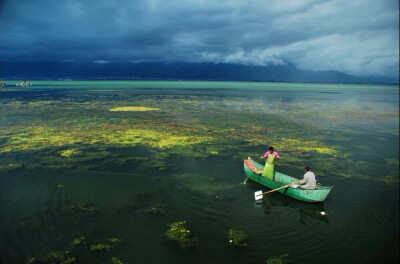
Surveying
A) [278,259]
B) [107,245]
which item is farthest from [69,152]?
[278,259]

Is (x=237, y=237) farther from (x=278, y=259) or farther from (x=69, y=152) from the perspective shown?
(x=69, y=152)

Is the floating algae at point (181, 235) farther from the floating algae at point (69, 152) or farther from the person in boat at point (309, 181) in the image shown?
the floating algae at point (69, 152)

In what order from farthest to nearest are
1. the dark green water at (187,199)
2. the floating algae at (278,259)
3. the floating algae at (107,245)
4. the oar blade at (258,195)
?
1. the oar blade at (258,195)
2. the dark green water at (187,199)
3. the floating algae at (107,245)
4. the floating algae at (278,259)

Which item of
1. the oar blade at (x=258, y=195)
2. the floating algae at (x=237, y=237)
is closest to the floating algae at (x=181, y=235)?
the floating algae at (x=237, y=237)

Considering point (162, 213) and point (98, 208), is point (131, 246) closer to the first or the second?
point (162, 213)

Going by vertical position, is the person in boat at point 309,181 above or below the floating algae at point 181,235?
above

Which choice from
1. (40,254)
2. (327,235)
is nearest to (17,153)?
(40,254)

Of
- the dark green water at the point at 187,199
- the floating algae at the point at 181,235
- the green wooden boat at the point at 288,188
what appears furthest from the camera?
the green wooden boat at the point at 288,188

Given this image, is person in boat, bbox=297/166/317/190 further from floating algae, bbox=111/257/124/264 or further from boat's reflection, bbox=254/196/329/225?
floating algae, bbox=111/257/124/264
